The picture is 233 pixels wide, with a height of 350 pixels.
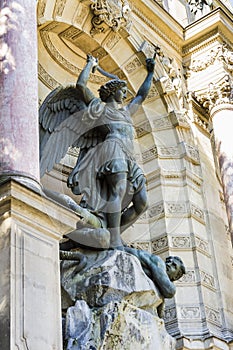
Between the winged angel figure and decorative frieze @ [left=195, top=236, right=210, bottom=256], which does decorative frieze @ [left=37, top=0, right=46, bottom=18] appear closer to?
the winged angel figure

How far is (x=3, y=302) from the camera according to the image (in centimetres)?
482

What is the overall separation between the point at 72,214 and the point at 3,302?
3.73 feet

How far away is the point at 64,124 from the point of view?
7695 millimetres

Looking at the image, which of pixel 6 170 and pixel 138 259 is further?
pixel 138 259

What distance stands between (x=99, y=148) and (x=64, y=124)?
50cm

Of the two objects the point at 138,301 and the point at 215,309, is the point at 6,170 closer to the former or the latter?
the point at 138,301

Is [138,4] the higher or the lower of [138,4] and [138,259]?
the higher

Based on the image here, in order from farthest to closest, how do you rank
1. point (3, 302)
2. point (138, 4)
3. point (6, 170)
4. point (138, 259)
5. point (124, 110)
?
point (138, 4) < point (124, 110) < point (138, 259) < point (6, 170) < point (3, 302)

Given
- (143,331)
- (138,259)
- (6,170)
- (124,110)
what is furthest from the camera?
(124,110)

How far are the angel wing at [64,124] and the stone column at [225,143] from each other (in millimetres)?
3575

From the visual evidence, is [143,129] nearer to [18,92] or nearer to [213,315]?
[213,315]

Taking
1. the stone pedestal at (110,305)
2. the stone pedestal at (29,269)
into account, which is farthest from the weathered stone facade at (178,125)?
the stone pedestal at (29,269)

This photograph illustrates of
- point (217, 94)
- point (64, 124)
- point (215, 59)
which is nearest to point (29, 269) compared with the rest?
point (64, 124)

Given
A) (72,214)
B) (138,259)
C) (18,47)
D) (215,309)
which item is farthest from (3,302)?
(215,309)
